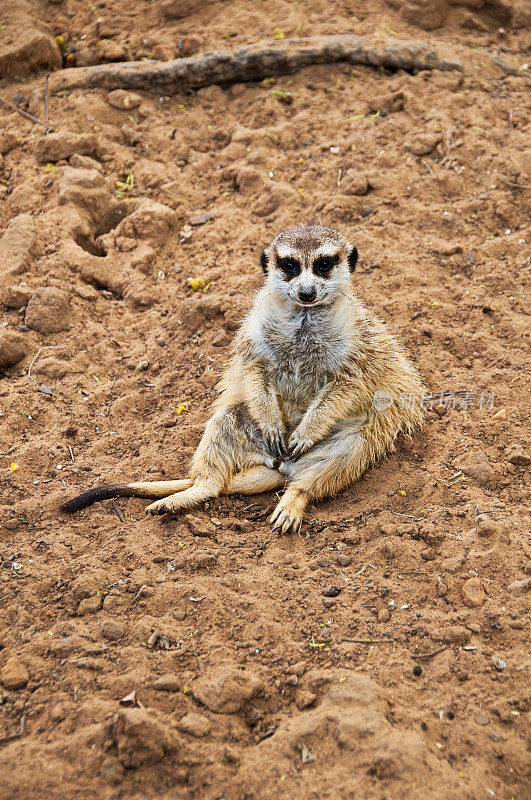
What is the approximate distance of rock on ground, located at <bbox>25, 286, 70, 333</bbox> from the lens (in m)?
4.13

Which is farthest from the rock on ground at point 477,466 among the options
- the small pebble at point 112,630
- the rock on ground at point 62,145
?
the rock on ground at point 62,145

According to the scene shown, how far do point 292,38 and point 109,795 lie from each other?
5212 millimetres

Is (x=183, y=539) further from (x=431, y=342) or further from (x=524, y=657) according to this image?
(x=431, y=342)

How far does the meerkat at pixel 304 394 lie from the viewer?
3.34 metres

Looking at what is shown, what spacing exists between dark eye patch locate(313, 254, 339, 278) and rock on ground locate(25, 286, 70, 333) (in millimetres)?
1651

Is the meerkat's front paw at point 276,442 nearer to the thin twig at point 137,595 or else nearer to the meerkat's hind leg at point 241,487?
the meerkat's hind leg at point 241,487

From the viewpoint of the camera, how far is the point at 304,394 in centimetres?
362

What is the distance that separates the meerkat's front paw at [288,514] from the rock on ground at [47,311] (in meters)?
1.80

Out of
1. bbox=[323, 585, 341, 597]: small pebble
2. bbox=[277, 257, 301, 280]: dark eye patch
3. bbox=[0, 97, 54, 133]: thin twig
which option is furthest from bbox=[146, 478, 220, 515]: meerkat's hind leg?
bbox=[0, 97, 54, 133]: thin twig

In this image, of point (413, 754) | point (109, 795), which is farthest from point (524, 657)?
point (109, 795)

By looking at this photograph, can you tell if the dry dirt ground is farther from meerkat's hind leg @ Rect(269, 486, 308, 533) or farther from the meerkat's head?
the meerkat's head

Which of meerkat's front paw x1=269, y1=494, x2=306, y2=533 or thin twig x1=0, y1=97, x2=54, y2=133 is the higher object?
thin twig x1=0, y1=97, x2=54, y2=133

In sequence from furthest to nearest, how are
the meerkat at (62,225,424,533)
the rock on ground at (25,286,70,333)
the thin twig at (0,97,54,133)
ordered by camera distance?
the thin twig at (0,97,54,133)
the rock on ground at (25,286,70,333)
the meerkat at (62,225,424,533)

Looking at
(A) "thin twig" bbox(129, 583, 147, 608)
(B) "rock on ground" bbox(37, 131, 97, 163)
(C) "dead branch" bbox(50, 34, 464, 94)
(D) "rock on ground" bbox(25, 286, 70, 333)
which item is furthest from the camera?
(C) "dead branch" bbox(50, 34, 464, 94)
